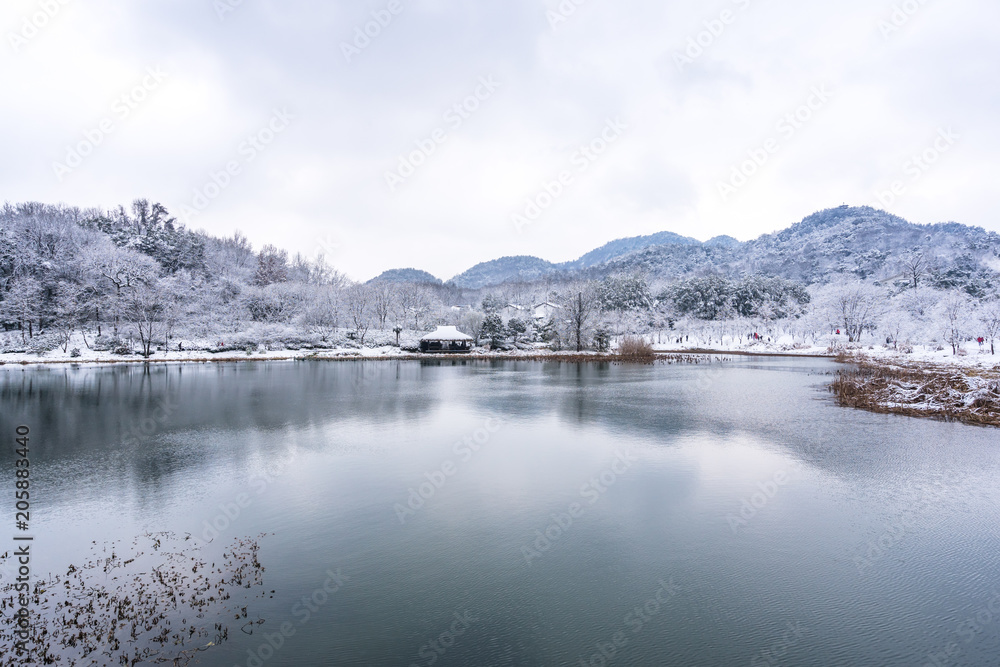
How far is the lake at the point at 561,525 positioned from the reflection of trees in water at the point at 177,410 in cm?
17

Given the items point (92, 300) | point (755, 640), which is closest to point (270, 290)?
point (92, 300)

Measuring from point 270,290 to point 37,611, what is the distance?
66665mm

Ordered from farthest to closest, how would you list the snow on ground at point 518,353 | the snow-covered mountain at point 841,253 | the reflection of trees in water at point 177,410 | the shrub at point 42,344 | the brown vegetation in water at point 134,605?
the snow-covered mountain at point 841,253, the shrub at point 42,344, the snow on ground at point 518,353, the reflection of trees in water at point 177,410, the brown vegetation in water at point 134,605

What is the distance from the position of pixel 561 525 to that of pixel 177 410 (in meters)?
16.0

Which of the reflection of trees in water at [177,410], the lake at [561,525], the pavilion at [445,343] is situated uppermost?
the pavilion at [445,343]

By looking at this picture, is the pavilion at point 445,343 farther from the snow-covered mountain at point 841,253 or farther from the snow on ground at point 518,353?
the snow-covered mountain at point 841,253

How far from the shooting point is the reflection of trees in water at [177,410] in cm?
1168

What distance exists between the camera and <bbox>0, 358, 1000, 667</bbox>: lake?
16.3 ft

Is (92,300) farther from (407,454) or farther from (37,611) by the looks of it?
(37,611)

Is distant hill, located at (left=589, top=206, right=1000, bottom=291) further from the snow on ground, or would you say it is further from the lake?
the lake

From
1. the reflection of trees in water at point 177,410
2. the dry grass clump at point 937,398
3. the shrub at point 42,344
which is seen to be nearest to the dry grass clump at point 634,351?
the reflection of trees in water at point 177,410

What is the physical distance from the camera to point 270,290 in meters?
65.8

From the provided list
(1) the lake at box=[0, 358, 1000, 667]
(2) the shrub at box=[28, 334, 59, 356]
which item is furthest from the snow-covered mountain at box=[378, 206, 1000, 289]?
(2) the shrub at box=[28, 334, 59, 356]

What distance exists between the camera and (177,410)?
57.7 feet
